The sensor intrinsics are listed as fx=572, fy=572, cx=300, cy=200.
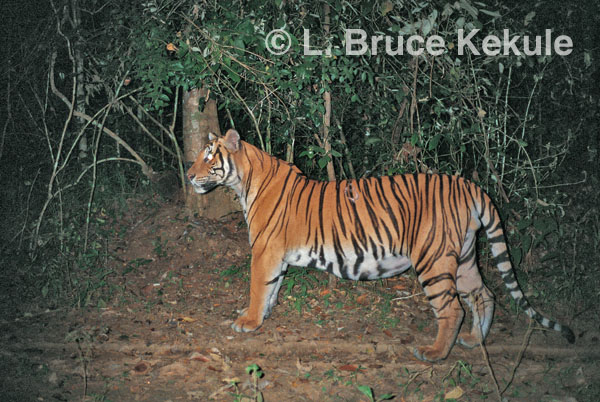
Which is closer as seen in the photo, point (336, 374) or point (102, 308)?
point (336, 374)

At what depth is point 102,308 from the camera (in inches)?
216

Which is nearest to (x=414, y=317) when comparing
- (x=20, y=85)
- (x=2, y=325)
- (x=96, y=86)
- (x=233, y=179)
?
(x=233, y=179)

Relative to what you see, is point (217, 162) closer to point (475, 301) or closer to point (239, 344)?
point (239, 344)

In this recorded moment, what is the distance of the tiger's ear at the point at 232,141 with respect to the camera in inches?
194

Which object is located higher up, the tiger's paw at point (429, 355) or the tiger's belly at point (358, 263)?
the tiger's belly at point (358, 263)

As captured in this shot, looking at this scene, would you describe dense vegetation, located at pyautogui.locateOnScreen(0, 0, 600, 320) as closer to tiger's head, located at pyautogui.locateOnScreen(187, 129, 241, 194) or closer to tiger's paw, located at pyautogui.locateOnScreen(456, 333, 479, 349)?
tiger's head, located at pyautogui.locateOnScreen(187, 129, 241, 194)

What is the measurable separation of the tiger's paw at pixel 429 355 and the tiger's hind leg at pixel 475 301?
0.36m

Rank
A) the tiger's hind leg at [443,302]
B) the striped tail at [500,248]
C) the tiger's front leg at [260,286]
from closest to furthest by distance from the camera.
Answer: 1. the tiger's hind leg at [443,302]
2. the striped tail at [500,248]
3. the tiger's front leg at [260,286]

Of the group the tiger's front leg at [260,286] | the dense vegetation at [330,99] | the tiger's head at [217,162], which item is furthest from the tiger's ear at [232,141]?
the tiger's front leg at [260,286]

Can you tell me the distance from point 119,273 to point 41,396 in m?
2.01

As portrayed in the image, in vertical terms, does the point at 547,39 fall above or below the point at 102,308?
above

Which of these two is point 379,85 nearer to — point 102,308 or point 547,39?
point 547,39

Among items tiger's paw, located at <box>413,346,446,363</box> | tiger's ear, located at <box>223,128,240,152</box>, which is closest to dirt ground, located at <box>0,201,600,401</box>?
tiger's paw, located at <box>413,346,446,363</box>

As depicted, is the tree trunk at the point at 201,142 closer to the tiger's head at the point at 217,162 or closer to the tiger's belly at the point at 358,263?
the tiger's head at the point at 217,162
